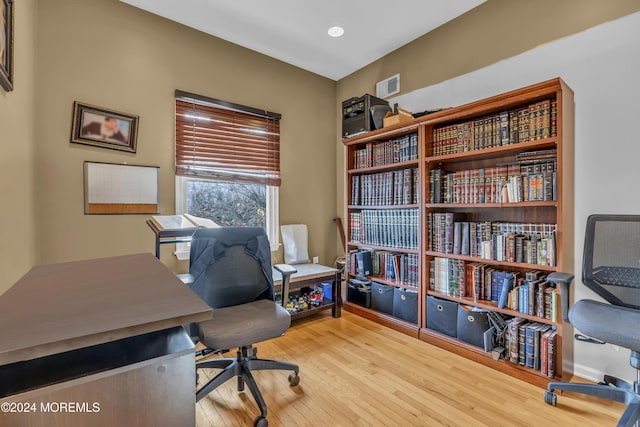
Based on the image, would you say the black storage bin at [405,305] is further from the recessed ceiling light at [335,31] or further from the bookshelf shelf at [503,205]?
the recessed ceiling light at [335,31]

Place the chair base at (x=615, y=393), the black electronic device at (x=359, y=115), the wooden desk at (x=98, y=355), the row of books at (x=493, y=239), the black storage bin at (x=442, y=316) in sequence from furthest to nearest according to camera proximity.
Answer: the black electronic device at (x=359, y=115) < the black storage bin at (x=442, y=316) < the row of books at (x=493, y=239) < the chair base at (x=615, y=393) < the wooden desk at (x=98, y=355)

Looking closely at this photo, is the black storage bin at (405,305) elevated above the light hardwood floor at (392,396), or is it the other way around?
the black storage bin at (405,305)

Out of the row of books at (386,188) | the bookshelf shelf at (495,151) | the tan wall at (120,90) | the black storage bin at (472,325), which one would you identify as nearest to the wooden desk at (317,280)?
the tan wall at (120,90)

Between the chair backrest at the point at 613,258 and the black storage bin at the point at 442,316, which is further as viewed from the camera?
the black storage bin at the point at 442,316

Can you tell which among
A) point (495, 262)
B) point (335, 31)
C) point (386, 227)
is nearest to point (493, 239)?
point (495, 262)

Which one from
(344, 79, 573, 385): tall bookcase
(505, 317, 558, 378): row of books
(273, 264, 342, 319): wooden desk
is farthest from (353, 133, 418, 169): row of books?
(505, 317, 558, 378): row of books

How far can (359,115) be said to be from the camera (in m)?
3.00

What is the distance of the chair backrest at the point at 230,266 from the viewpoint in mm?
1823

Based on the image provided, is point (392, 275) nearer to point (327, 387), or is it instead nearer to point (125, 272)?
point (327, 387)

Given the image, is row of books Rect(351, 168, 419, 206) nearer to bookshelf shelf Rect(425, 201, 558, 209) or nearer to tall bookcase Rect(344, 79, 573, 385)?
tall bookcase Rect(344, 79, 573, 385)

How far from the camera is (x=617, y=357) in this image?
72.4 inches

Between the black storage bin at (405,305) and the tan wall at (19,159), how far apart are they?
2654 millimetres

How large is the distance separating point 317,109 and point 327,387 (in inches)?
116

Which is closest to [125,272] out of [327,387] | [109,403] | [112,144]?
[109,403]
